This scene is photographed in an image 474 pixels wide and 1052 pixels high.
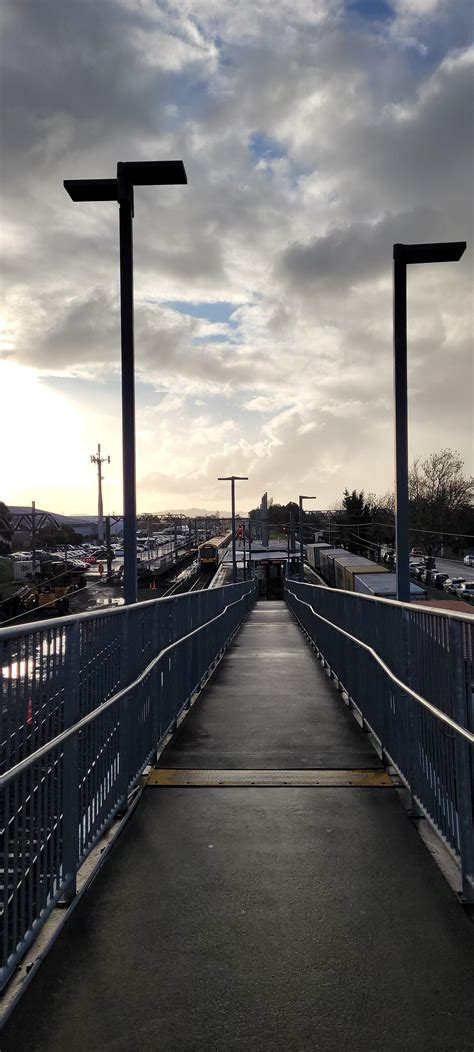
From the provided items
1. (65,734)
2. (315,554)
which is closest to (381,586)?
(65,734)

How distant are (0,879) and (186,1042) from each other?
3.55 ft

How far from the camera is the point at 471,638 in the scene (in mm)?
3887

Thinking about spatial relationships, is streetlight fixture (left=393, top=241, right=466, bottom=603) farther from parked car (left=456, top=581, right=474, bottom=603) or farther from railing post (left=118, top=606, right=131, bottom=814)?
parked car (left=456, top=581, right=474, bottom=603)

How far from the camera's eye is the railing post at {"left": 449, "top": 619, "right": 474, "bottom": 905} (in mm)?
3842

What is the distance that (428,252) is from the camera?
34.8 feet

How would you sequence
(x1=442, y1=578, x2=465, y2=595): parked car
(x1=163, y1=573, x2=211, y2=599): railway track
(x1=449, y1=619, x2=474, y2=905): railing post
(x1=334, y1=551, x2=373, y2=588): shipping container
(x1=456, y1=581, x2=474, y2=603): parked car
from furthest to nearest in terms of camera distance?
(x1=163, y1=573, x2=211, y2=599): railway track
(x1=442, y1=578, x2=465, y2=595): parked car
(x1=456, y1=581, x2=474, y2=603): parked car
(x1=334, y1=551, x2=373, y2=588): shipping container
(x1=449, y1=619, x2=474, y2=905): railing post

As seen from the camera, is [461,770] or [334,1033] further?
[461,770]

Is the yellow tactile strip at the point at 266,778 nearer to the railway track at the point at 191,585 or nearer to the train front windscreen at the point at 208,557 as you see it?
the railway track at the point at 191,585

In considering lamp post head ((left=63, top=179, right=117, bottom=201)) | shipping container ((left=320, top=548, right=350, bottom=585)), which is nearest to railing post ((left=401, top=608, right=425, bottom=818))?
lamp post head ((left=63, top=179, right=117, bottom=201))

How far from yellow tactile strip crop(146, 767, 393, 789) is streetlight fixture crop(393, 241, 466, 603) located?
461 centimetres

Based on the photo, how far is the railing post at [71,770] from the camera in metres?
3.86

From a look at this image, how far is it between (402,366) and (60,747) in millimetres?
8332

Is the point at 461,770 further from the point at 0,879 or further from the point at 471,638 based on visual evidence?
the point at 0,879

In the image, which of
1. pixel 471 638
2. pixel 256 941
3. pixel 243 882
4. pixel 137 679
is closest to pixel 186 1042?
pixel 256 941
